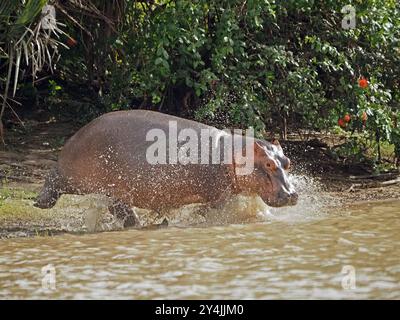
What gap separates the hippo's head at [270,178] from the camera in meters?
6.85

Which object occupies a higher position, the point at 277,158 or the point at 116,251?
the point at 277,158

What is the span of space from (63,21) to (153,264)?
4572 mm

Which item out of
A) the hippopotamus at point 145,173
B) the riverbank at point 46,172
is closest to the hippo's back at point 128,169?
the hippopotamus at point 145,173

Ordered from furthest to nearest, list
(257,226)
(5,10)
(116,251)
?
1. (5,10)
2. (257,226)
3. (116,251)

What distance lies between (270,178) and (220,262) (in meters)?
1.55

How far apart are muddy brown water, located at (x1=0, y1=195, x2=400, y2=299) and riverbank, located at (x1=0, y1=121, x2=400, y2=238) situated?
1.68 feet

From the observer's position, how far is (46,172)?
337 inches

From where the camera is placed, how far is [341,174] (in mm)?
9125

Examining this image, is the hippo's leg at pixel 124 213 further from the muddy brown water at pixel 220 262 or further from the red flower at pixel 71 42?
the red flower at pixel 71 42

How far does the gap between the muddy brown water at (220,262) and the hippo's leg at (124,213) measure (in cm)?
29

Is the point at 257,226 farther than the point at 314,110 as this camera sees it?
No
